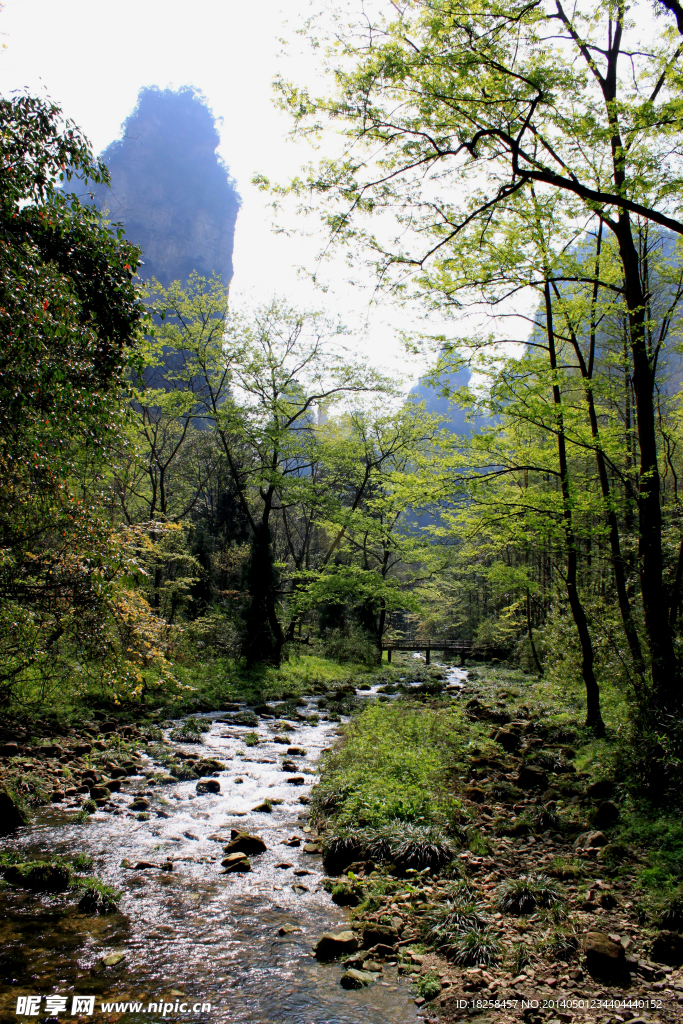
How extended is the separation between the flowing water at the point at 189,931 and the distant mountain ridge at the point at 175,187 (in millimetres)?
95532

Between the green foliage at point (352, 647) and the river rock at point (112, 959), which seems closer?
the river rock at point (112, 959)

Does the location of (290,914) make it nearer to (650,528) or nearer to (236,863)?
(236,863)

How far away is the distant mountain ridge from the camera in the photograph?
92375 millimetres

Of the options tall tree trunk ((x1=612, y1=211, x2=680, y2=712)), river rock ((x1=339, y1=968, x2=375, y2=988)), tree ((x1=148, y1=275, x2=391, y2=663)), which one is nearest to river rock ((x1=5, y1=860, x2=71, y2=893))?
river rock ((x1=339, y1=968, x2=375, y2=988))

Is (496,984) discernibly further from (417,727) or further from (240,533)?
(240,533)

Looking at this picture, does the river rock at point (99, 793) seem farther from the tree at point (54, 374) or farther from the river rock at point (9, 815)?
the tree at point (54, 374)

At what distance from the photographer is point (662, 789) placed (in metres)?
5.93

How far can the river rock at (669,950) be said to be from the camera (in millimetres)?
3670

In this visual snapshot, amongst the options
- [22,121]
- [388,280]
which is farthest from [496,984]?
[22,121]

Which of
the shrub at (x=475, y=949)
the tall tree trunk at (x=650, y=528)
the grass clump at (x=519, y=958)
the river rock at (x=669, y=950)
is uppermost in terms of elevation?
the tall tree trunk at (x=650, y=528)

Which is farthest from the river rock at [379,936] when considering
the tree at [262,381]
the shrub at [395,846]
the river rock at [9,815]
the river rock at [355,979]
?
the tree at [262,381]

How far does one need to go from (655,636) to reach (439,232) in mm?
5828

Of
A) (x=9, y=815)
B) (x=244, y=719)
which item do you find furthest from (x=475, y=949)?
(x=244, y=719)

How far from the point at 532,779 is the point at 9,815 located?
7.13m
